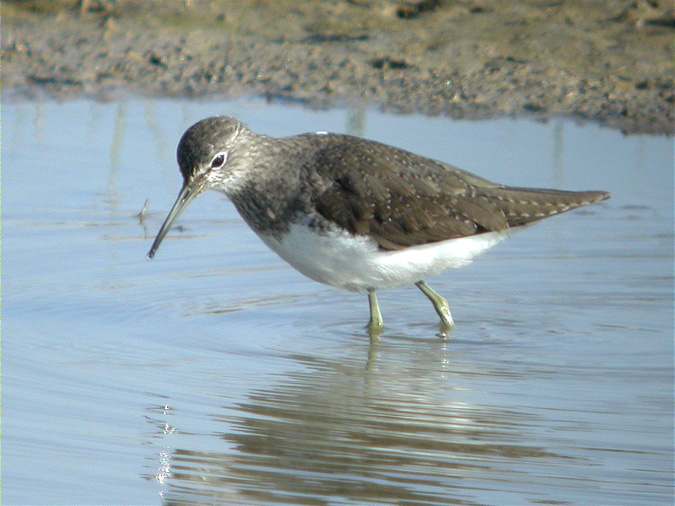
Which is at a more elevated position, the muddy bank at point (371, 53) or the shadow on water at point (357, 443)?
the muddy bank at point (371, 53)

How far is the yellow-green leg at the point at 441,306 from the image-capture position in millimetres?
7110

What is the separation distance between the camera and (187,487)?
4742 mm

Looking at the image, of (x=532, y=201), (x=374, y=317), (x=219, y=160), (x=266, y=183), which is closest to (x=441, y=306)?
(x=374, y=317)

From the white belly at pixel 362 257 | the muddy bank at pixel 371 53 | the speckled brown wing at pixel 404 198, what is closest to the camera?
the white belly at pixel 362 257

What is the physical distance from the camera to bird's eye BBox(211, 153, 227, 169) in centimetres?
662

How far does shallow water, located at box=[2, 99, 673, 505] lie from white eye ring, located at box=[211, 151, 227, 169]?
0.82 metres

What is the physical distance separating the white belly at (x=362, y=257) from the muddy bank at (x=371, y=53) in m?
3.66

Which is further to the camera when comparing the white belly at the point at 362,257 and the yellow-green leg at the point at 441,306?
the yellow-green leg at the point at 441,306

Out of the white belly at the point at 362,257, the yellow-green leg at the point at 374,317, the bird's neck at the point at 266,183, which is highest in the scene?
the bird's neck at the point at 266,183

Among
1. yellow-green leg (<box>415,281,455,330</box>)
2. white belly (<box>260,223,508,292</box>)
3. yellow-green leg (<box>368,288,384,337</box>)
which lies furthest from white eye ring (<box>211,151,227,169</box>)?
yellow-green leg (<box>415,281,455,330</box>)

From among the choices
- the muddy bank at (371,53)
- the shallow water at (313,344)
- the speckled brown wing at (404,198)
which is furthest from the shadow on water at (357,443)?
the muddy bank at (371,53)

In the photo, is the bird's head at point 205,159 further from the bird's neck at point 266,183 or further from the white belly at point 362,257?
the white belly at point 362,257

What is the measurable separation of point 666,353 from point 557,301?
1.02 meters

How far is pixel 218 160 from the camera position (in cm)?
664
